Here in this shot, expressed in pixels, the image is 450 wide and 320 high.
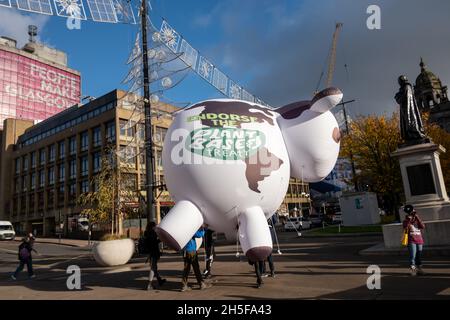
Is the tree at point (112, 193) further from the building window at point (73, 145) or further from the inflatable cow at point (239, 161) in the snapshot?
the building window at point (73, 145)

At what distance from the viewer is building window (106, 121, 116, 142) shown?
43697mm

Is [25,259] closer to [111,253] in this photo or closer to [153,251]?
[111,253]

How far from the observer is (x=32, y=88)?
83.4 m

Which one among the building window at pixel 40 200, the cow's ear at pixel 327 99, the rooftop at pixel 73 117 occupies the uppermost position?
the rooftop at pixel 73 117

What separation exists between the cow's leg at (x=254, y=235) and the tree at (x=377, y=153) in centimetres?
2330

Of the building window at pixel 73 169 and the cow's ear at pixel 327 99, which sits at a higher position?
the building window at pixel 73 169

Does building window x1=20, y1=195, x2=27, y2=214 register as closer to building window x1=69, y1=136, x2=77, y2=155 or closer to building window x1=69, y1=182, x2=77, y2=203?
building window x1=69, y1=182, x2=77, y2=203

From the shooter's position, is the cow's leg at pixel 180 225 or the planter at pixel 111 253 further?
the planter at pixel 111 253

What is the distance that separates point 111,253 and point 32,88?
81248 mm

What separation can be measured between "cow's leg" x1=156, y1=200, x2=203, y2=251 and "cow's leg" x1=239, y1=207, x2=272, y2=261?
90 centimetres

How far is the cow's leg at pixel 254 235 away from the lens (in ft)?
23.0

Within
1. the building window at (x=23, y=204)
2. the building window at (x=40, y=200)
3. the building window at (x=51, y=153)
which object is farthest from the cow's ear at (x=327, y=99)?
the building window at (x=23, y=204)

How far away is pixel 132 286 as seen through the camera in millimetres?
9188
